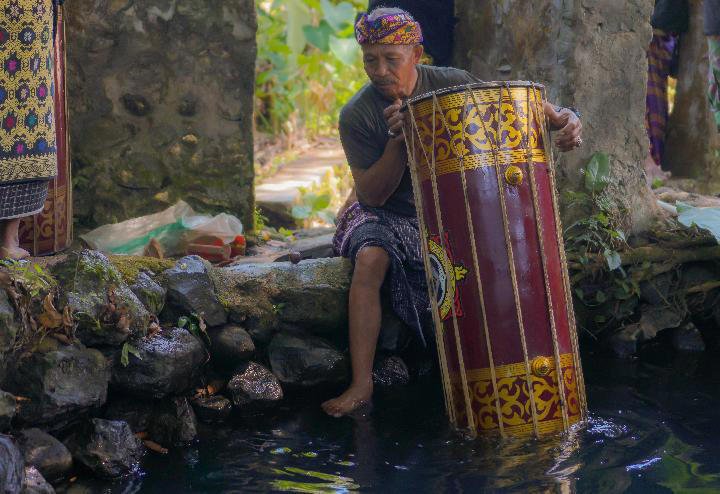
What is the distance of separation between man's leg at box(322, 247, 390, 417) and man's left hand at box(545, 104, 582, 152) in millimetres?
874

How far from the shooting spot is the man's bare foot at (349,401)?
411 cm

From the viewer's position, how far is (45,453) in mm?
3293

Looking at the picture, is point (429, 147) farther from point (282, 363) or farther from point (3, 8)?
point (3, 8)

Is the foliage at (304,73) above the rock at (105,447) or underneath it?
above

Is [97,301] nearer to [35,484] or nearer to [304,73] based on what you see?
[35,484]


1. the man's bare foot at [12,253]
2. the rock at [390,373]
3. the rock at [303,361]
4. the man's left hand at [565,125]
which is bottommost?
the rock at [390,373]

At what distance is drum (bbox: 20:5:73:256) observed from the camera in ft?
15.9

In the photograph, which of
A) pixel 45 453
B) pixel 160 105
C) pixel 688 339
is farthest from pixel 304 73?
pixel 45 453

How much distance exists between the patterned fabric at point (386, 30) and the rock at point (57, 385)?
159cm

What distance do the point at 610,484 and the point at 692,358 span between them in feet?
5.81

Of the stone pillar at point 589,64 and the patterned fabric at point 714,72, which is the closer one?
the stone pillar at point 589,64

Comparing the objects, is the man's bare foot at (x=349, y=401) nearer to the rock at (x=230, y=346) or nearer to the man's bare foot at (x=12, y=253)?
the rock at (x=230, y=346)

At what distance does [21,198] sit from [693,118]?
432cm

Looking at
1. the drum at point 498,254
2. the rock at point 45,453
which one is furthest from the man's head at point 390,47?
Answer: the rock at point 45,453
